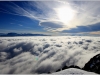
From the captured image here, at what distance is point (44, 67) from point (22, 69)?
20.4 m

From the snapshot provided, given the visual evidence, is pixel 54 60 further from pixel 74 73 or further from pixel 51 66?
pixel 74 73

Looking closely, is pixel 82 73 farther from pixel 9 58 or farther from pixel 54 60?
pixel 9 58

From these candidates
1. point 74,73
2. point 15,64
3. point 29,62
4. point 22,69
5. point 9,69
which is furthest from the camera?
point 29,62

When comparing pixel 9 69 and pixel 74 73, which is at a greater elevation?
pixel 74 73

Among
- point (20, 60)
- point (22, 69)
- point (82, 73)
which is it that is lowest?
point (22, 69)

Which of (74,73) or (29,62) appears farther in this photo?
(29,62)

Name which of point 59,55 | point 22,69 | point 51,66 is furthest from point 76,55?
point 22,69

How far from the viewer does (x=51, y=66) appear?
78.1m

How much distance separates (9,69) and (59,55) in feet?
191

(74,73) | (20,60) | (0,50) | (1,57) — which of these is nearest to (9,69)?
(20,60)

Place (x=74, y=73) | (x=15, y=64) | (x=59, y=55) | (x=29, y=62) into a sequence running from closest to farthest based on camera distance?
(x=74, y=73) < (x=15, y=64) < (x=29, y=62) < (x=59, y=55)

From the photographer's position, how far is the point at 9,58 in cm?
9006

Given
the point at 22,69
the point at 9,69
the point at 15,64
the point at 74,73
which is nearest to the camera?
the point at 74,73

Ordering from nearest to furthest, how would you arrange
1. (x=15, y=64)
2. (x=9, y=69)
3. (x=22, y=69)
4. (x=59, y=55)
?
(x=9, y=69), (x=22, y=69), (x=15, y=64), (x=59, y=55)
